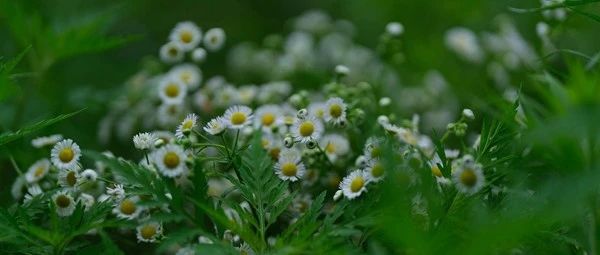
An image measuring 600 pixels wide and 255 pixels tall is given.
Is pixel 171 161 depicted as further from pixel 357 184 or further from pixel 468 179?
pixel 468 179

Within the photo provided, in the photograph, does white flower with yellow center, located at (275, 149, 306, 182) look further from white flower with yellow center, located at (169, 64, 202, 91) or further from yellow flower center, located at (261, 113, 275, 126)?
white flower with yellow center, located at (169, 64, 202, 91)

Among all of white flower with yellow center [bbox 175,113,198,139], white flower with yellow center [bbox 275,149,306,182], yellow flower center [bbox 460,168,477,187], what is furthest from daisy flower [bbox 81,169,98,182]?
yellow flower center [bbox 460,168,477,187]

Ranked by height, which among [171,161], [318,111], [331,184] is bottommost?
[331,184]

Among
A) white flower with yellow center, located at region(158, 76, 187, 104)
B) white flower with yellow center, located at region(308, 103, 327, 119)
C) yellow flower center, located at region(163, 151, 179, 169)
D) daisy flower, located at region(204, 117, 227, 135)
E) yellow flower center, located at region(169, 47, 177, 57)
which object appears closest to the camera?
yellow flower center, located at region(163, 151, 179, 169)

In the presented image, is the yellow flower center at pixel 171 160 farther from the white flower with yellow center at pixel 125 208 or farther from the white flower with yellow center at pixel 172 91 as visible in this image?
the white flower with yellow center at pixel 172 91

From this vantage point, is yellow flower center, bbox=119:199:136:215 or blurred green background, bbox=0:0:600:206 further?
blurred green background, bbox=0:0:600:206

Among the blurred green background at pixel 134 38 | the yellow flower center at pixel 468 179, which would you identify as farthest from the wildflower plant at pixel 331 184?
the blurred green background at pixel 134 38

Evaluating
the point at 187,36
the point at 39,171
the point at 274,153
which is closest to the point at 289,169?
the point at 274,153
